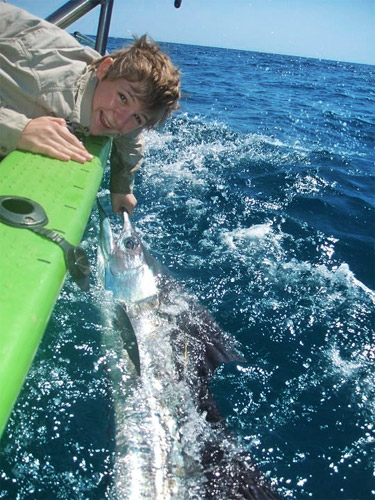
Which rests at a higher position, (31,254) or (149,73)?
(149,73)

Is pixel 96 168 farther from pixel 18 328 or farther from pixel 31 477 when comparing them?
pixel 31 477

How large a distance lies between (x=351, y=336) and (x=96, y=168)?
236cm

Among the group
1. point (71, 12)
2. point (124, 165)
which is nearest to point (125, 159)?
point (124, 165)

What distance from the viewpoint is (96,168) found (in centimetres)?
262

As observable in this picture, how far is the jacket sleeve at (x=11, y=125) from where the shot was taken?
2258 mm

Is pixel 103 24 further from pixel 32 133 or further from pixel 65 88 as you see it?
pixel 32 133

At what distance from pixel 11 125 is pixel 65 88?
41 cm

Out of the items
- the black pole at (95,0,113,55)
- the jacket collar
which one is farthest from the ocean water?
the black pole at (95,0,113,55)

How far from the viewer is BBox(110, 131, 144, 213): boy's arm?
3.24m

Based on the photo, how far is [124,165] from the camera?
3336 mm

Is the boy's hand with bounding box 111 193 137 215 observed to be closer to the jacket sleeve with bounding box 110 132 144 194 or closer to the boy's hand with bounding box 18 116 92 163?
the jacket sleeve with bounding box 110 132 144 194

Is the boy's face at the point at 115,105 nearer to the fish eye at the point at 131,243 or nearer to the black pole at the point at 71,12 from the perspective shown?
the fish eye at the point at 131,243

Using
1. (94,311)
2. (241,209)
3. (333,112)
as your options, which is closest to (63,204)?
(94,311)

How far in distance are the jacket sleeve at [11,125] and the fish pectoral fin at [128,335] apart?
1123 mm
